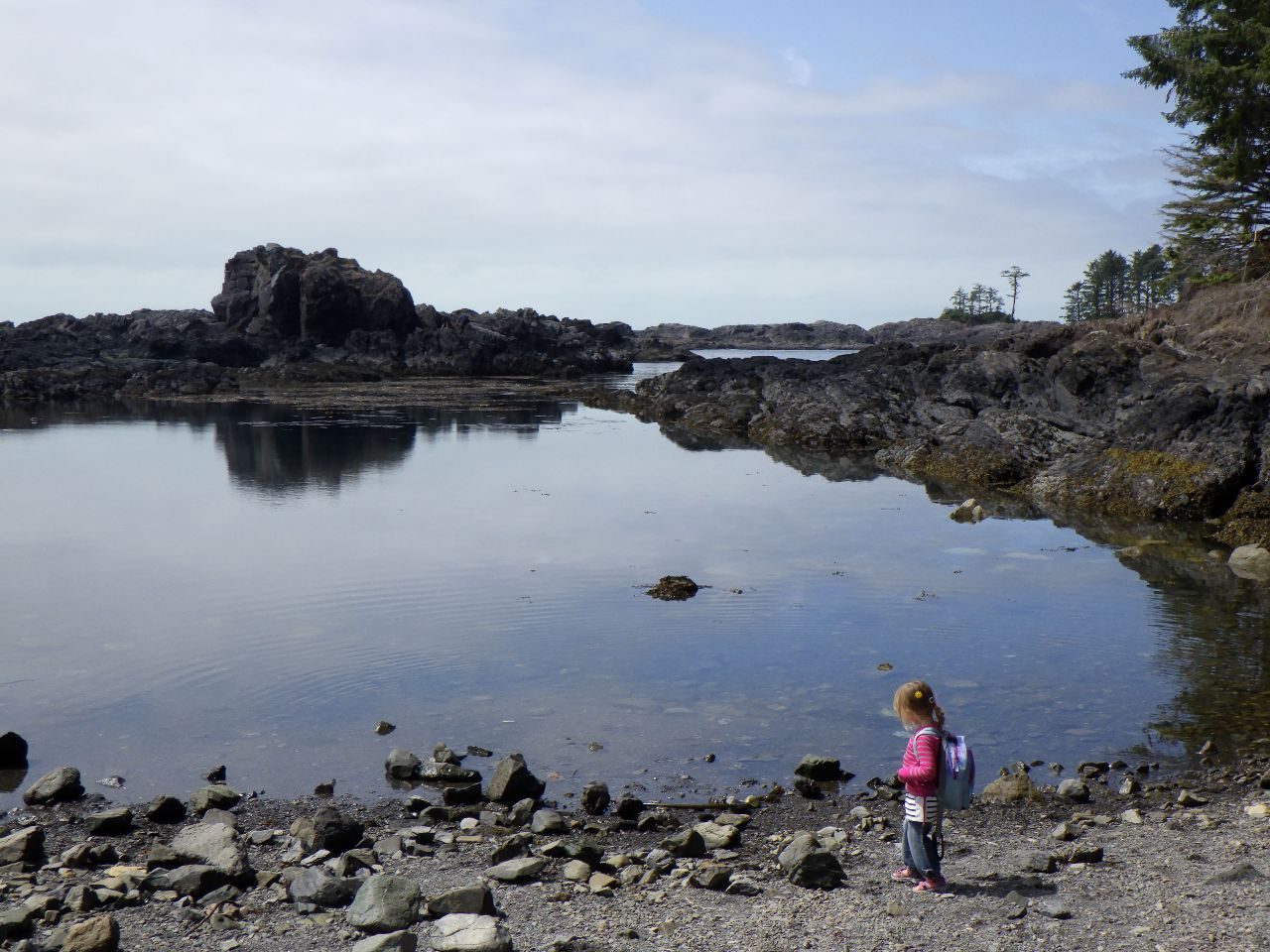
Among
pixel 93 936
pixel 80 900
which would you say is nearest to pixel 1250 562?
pixel 80 900

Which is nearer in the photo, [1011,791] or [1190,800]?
[1190,800]

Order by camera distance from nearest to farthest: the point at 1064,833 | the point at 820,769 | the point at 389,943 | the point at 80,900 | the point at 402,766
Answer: the point at 389,943, the point at 80,900, the point at 1064,833, the point at 820,769, the point at 402,766

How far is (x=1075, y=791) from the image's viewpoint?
8.83 m

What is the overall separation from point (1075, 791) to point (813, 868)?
2.84 metres

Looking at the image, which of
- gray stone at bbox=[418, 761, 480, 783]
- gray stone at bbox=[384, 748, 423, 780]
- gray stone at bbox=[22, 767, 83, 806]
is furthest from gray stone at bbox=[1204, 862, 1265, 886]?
gray stone at bbox=[22, 767, 83, 806]

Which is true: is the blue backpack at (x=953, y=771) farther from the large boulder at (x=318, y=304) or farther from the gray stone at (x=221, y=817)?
the large boulder at (x=318, y=304)

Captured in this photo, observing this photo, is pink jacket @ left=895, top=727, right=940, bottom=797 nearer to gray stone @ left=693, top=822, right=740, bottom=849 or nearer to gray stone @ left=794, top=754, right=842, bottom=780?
gray stone @ left=693, top=822, right=740, bottom=849

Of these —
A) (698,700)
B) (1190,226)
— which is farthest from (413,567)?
(1190,226)

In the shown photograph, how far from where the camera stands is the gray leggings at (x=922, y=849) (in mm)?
7023

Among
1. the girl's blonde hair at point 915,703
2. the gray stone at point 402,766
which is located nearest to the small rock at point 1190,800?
the girl's blonde hair at point 915,703

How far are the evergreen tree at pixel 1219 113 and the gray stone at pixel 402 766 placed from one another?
34.6 m

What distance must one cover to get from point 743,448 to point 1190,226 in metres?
18.0

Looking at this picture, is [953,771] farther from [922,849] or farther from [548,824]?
[548,824]

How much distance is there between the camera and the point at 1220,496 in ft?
74.7
